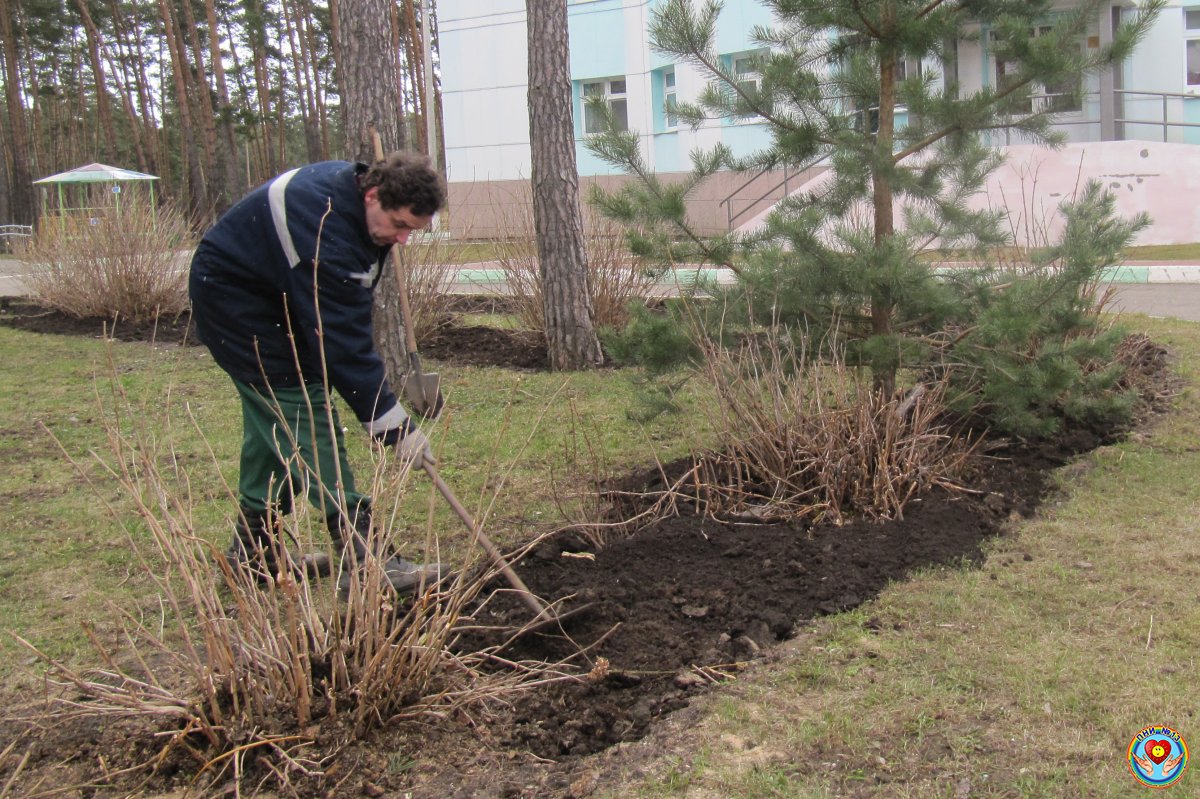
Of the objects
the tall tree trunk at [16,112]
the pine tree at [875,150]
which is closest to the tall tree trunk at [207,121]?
the tall tree trunk at [16,112]

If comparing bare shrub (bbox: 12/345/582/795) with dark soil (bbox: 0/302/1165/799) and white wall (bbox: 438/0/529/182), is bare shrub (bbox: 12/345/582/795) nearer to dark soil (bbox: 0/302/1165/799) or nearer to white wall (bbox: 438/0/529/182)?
dark soil (bbox: 0/302/1165/799)

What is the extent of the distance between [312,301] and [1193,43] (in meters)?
21.4

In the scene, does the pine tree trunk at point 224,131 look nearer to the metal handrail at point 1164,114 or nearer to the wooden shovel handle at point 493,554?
the metal handrail at point 1164,114

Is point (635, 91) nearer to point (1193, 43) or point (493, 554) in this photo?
point (1193, 43)

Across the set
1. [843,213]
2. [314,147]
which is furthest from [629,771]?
A: [314,147]

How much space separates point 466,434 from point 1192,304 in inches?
306

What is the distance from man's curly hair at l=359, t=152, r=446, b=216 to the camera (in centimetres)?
342

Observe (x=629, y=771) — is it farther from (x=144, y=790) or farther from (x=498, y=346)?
(x=498, y=346)

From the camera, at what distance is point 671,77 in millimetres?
22688

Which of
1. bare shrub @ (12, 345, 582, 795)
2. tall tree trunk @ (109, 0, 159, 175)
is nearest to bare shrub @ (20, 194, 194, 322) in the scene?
bare shrub @ (12, 345, 582, 795)

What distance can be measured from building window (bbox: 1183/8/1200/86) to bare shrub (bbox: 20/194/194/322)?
59.8 feet

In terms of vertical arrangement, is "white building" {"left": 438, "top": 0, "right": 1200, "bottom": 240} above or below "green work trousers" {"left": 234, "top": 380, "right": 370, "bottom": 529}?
above

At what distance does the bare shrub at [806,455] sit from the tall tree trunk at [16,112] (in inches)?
1080

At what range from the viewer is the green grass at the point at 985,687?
8.50 feet
